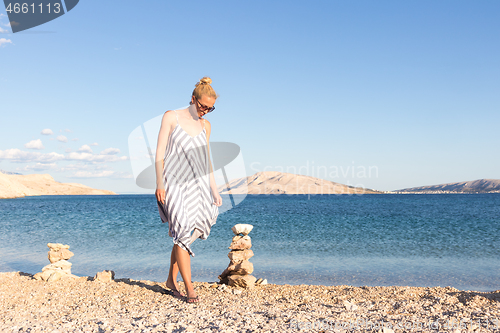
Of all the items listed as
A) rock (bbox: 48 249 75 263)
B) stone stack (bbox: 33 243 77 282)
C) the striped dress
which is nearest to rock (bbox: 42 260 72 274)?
stone stack (bbox: 33 243 77 282)

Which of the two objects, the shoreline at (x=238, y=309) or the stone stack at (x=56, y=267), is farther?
the stone stack at (x=56, y=267)

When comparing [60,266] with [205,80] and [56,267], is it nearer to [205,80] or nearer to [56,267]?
[56,267]

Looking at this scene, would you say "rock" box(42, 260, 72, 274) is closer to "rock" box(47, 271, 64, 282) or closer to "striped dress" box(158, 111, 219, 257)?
"rock" box(47, 271, 64, 282)

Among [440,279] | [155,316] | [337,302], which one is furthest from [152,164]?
[440,279]

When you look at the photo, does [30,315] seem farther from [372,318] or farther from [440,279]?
[440,279]

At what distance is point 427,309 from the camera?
13.3 ft

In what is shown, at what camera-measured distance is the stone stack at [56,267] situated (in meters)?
5.96

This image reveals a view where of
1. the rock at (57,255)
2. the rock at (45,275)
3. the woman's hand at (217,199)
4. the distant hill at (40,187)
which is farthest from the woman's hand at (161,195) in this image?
the distant hill at (40,187)

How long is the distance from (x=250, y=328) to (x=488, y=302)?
3271mm

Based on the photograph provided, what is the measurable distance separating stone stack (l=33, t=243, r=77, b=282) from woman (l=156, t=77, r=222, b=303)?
3.01m

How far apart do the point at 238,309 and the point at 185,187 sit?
5.39 ft

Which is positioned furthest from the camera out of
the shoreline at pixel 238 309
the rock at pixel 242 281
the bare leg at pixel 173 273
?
the rock at pixel 242 281

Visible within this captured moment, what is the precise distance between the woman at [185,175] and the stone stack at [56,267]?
301cm

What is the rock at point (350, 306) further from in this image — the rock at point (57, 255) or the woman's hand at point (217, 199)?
the rock at point (57, 255)
